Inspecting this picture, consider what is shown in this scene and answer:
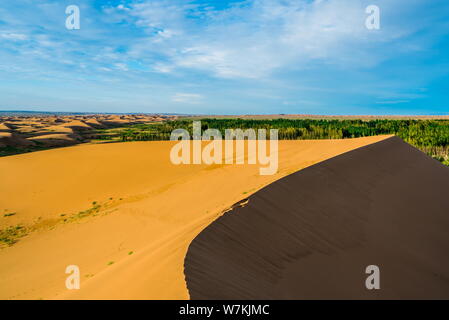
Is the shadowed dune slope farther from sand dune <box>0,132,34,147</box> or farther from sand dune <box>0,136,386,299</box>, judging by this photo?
sand dune <box>0,132,34,147</box>

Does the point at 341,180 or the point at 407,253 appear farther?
the point at 341,180

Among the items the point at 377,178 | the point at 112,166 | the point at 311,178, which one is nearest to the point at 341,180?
the point at 311,178

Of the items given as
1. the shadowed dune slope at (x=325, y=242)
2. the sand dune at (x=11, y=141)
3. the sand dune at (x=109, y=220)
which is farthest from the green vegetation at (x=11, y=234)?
the sand dune at (x=11, y=141)

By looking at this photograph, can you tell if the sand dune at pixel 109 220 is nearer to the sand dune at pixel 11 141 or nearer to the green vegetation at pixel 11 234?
the green vegetation at pixel 11 234

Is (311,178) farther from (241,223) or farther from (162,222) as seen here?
(162,222)

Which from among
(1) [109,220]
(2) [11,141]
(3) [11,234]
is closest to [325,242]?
(1) [109,220]

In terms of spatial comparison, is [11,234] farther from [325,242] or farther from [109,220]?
[325,242]

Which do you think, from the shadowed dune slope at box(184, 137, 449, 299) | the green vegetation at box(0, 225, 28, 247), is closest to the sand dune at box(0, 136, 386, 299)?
the green vegetation at box(0, 225, 28, 247)
